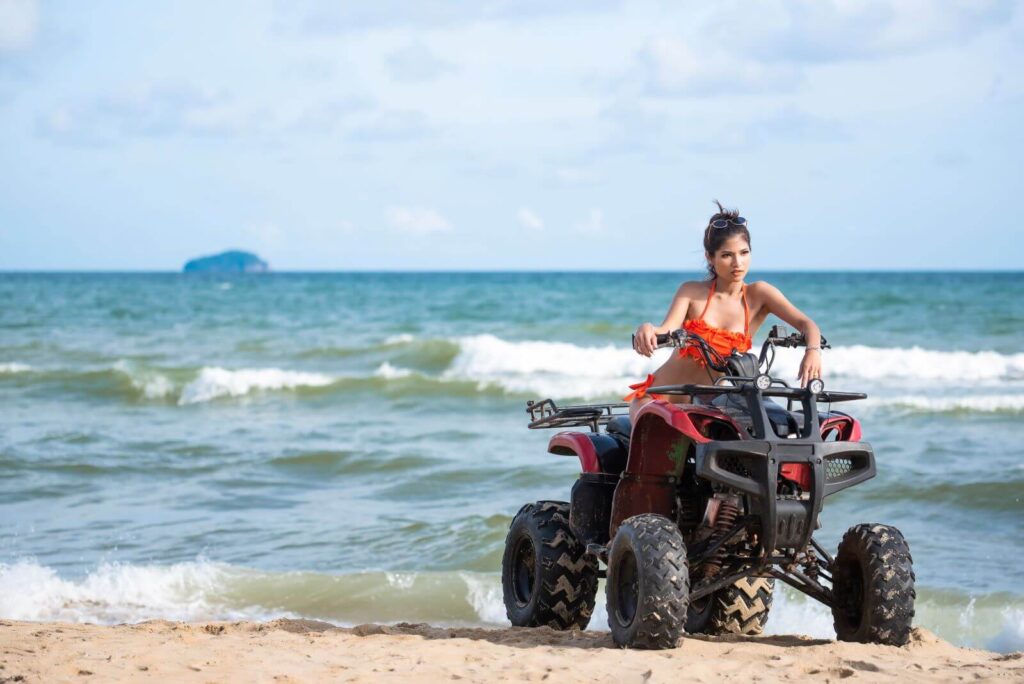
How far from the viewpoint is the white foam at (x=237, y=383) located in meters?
19.8

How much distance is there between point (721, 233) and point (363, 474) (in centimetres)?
721

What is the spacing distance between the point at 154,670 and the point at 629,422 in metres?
2.22

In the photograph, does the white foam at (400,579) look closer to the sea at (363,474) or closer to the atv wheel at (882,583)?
the sea at (363,474)

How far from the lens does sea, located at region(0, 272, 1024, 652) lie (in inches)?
305

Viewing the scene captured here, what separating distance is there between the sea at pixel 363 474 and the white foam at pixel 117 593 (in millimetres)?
19

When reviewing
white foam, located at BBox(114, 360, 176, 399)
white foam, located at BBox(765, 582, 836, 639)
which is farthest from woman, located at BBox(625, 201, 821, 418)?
white foam, located at BBox(114, 360, 176, 399)

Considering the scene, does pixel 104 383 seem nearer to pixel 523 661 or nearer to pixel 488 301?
pixel 523 661

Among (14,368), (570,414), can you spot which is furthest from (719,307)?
(14,368)

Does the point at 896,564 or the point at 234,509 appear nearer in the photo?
the point at 896,564

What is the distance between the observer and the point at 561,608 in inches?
230

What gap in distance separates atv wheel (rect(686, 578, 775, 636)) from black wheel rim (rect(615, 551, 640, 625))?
0.85m

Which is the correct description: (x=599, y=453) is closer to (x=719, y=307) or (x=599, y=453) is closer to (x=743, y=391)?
(x=719, y=307)

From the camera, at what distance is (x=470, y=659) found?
5.04 metres

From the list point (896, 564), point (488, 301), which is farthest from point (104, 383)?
point (488, 301)
